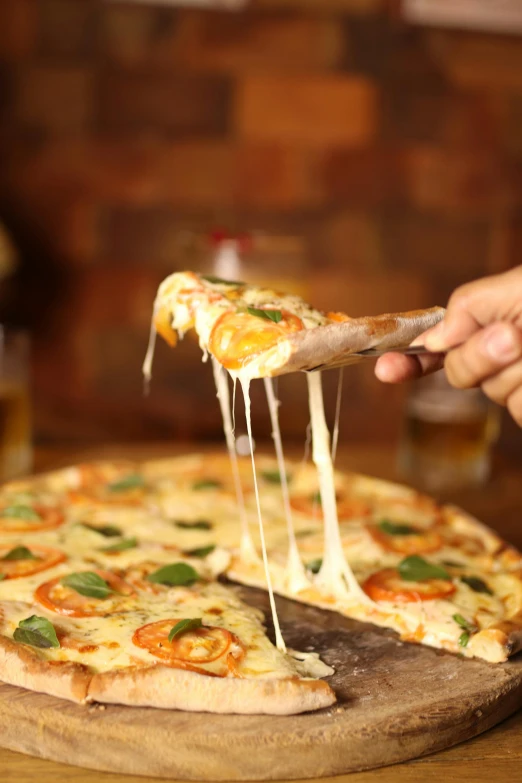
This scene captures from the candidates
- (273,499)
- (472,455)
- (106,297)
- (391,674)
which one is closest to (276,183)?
(106,297)

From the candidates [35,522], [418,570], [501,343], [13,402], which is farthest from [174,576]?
[13,402]

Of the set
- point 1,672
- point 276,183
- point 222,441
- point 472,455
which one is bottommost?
point 222,441

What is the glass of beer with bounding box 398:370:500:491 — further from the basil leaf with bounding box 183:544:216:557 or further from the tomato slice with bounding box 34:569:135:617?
the tomato slice with bounding box 34:569:135:617

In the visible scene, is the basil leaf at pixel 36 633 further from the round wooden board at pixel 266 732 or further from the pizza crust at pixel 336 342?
the pizza crust at pixel 336 342

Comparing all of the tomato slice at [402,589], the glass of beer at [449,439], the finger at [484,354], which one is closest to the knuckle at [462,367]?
the finger at [484,354]

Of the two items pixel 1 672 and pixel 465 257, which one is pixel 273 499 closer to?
pixel 1 672
